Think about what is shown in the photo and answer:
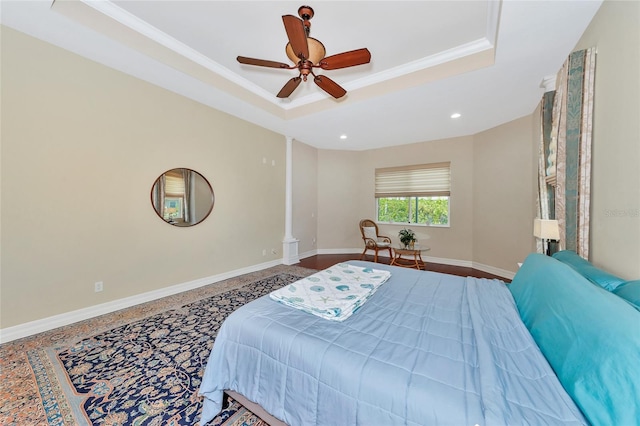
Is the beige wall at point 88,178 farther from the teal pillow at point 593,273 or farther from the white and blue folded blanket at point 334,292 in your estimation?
the teal pillow at point 593,273

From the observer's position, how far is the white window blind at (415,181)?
5.22 meters

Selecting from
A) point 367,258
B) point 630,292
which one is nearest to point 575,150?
point 630,292

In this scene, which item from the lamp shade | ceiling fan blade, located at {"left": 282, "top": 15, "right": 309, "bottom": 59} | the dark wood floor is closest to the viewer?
ceiling fan blade, located at {"left": 282, "top": 15, "right": 309, "bottom": 59}

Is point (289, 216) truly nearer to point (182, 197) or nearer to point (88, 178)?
point (182, 197)

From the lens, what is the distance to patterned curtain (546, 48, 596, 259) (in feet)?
5.87

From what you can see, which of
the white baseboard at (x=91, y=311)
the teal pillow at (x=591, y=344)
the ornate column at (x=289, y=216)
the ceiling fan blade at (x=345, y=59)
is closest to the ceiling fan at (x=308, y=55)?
the ceiling fan blade at (x=345, y=59)

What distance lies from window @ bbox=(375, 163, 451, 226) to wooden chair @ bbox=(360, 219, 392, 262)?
15.4 inches

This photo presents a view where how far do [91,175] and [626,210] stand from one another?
4.55 m

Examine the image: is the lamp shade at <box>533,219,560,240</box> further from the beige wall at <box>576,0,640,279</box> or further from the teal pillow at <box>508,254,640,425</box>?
the teal pillow at <box>508,254,640,425</box>

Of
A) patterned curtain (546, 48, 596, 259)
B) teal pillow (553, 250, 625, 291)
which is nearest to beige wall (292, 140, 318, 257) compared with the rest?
patterned curtain (546, 48, 596, 259)

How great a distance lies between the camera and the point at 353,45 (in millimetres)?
2658

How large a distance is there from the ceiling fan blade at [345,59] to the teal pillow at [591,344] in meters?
2.06

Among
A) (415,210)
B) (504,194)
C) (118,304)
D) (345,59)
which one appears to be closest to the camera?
(345,59)

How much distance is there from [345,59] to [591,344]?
7.58ft
